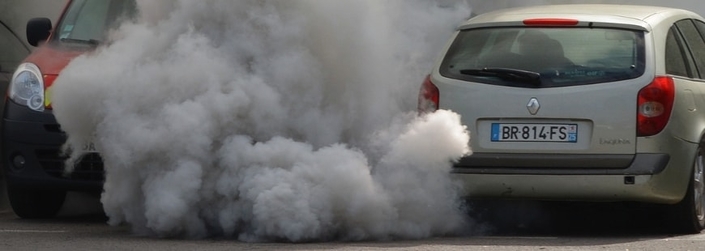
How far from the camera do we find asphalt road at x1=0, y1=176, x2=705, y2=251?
8812mm

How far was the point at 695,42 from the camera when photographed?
1041cm

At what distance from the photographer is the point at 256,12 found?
9531 mm

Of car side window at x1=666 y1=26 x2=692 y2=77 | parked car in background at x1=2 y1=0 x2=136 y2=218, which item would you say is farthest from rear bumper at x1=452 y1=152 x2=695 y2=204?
parked car in background at x1=2 y1=0 x2=136 y2=218

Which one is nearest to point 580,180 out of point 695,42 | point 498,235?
point 498,235

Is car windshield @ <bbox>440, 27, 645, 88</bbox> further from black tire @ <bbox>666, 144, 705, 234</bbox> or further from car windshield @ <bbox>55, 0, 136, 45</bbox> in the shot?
car windshield @ <bbox>55, 0, 136, 45</bbox>

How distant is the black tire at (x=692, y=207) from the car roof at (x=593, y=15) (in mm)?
822

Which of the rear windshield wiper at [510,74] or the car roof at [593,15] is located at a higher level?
the car roof at [593,15]

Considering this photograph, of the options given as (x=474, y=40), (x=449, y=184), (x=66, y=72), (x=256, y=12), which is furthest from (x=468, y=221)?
(x=66, y=72)

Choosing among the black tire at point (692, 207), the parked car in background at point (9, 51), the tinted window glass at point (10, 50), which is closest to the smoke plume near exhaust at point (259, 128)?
the black tire at point (692, 207)

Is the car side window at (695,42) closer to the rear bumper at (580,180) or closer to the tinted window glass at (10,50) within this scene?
the rear bumper at (580,180)

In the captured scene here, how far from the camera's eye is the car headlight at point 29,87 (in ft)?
34.9

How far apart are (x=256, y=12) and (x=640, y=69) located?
85.8 inches

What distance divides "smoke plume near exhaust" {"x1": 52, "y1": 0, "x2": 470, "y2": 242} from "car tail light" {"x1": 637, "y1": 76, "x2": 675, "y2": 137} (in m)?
0.98

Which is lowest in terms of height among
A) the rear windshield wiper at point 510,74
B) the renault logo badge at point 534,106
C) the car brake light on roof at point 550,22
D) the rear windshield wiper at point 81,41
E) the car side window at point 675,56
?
the renault logo badge at point 534,106
